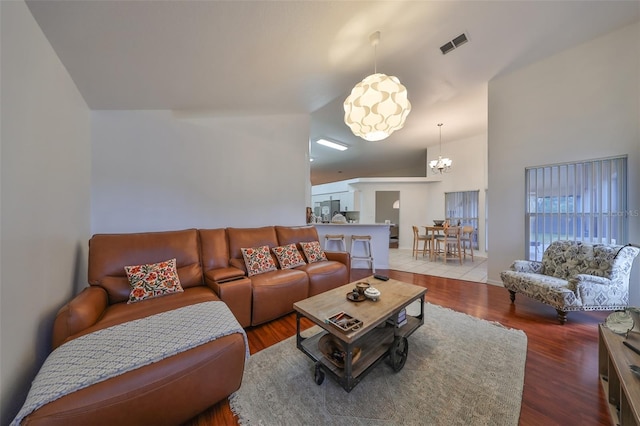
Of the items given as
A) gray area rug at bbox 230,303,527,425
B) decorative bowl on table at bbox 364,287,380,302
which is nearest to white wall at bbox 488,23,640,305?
gray area rug at bbox 230,303,527,425

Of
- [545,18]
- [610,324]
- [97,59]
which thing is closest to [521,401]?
[610,324]

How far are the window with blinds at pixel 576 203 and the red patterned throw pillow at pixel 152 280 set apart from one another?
184 inches

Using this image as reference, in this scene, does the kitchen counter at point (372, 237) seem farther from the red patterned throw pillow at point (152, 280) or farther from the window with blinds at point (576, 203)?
the red patterned throw pillow at point (152, 280)

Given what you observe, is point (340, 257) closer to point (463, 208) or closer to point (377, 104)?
Result: point (377, 104)

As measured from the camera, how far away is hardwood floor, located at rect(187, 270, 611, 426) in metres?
1.28

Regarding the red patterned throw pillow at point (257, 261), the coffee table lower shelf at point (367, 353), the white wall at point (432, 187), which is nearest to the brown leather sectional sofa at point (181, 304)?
the red patterned throw pillow at point (257, 261)

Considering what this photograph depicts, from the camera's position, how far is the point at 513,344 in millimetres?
1910

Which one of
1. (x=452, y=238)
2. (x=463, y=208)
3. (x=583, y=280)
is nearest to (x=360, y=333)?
(x=583, y=280)

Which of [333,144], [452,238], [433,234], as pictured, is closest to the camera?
[452,238]

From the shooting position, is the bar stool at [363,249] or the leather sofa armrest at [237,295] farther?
the bar stool at [363,249]

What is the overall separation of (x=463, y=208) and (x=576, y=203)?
339 cm

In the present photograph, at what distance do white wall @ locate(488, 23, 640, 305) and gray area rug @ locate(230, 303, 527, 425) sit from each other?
2.12m

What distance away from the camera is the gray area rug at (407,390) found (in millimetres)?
1257

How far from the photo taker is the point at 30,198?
136 cm
